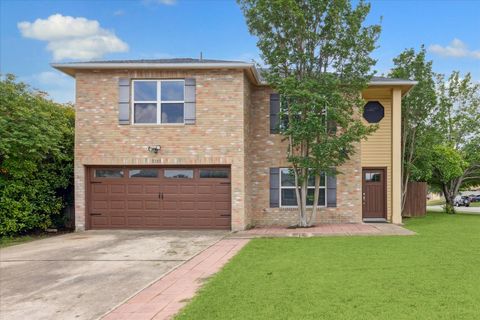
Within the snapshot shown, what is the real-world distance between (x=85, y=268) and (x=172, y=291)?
3014 mm

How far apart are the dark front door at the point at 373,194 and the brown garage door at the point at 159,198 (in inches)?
240

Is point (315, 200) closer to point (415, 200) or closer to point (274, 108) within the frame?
point (274, 108)

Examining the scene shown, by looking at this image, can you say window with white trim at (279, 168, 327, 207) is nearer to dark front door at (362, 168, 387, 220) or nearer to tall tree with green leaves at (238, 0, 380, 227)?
tall tree with green leaves at (238, 0, 380, 227)

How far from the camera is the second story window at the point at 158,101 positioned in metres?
14.4

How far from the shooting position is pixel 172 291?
6637mm

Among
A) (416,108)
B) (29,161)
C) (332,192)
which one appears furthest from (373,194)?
(29,161)

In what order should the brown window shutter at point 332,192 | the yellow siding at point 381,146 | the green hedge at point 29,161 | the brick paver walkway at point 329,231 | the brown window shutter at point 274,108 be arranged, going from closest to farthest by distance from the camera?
1. the brick paver walkway at point 329,231
2. the green hedge at point 29,161
3. the brown window shutter at point 332,192
4. the brown window shutter at point 274,108
5. the yellow siding at point 381,146

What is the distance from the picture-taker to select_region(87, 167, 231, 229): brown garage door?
1445cm

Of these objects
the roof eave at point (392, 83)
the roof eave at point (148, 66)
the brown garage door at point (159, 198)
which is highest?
the roof eave at point (148, 66)

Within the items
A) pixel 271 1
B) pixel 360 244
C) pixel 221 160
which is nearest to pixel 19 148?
pixel 221 160

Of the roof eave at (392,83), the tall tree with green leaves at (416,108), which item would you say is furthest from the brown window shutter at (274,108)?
the tall tree with green leaves at (416,108)

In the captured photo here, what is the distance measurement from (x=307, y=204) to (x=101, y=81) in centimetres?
884

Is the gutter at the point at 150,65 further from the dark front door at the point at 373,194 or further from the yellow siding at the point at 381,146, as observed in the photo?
the dark front door at the point at 373,194

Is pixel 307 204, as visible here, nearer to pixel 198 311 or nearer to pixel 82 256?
pixel 82 256
